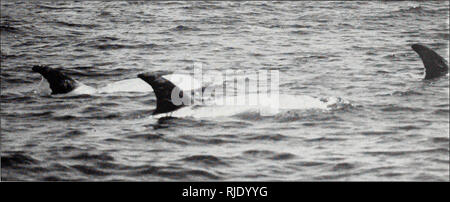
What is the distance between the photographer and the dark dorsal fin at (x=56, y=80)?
15562mm

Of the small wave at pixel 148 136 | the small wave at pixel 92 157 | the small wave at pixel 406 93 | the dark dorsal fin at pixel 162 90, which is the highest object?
the dark dorsal fin at pixel 162 90

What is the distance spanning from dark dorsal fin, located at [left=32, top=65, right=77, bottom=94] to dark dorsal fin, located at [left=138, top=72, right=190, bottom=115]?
11.9 ft

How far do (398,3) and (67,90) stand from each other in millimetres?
23747

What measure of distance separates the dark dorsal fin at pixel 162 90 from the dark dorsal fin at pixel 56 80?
3628 mm

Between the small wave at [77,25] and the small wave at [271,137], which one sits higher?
the small wave at [271,137]

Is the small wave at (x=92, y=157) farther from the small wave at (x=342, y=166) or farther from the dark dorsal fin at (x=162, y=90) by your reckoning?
the small wave at (x=342, y=166)

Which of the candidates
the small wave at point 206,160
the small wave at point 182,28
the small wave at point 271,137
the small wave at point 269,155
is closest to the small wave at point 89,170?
the small wave at point 206,160

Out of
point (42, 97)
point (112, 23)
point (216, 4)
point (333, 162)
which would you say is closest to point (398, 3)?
point (216, 4)

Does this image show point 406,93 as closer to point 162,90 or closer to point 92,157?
point 162,90

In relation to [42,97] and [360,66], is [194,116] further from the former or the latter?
[360,66]

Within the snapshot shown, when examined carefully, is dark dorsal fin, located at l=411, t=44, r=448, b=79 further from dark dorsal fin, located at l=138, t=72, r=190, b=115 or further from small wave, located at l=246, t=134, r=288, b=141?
dark dorsal fin, located at l=138, t=72, r=190, b=115

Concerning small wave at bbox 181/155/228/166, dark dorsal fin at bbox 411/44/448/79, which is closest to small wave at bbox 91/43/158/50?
dark dorsal fin at bbox 411/44/448/79

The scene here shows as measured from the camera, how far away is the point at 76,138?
11.4 m

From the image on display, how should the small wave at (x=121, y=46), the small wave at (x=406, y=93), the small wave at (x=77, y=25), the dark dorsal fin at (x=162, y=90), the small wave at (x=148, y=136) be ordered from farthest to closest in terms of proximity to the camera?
1. the small wave at (x=77, y=25)
2. the small wave at (x=121, y=46)
3. the small wave at (x=406, y=93)
4. the dark dorsal fin at (x=162, y=90)
5. the small wave at (x=148, y=136)
